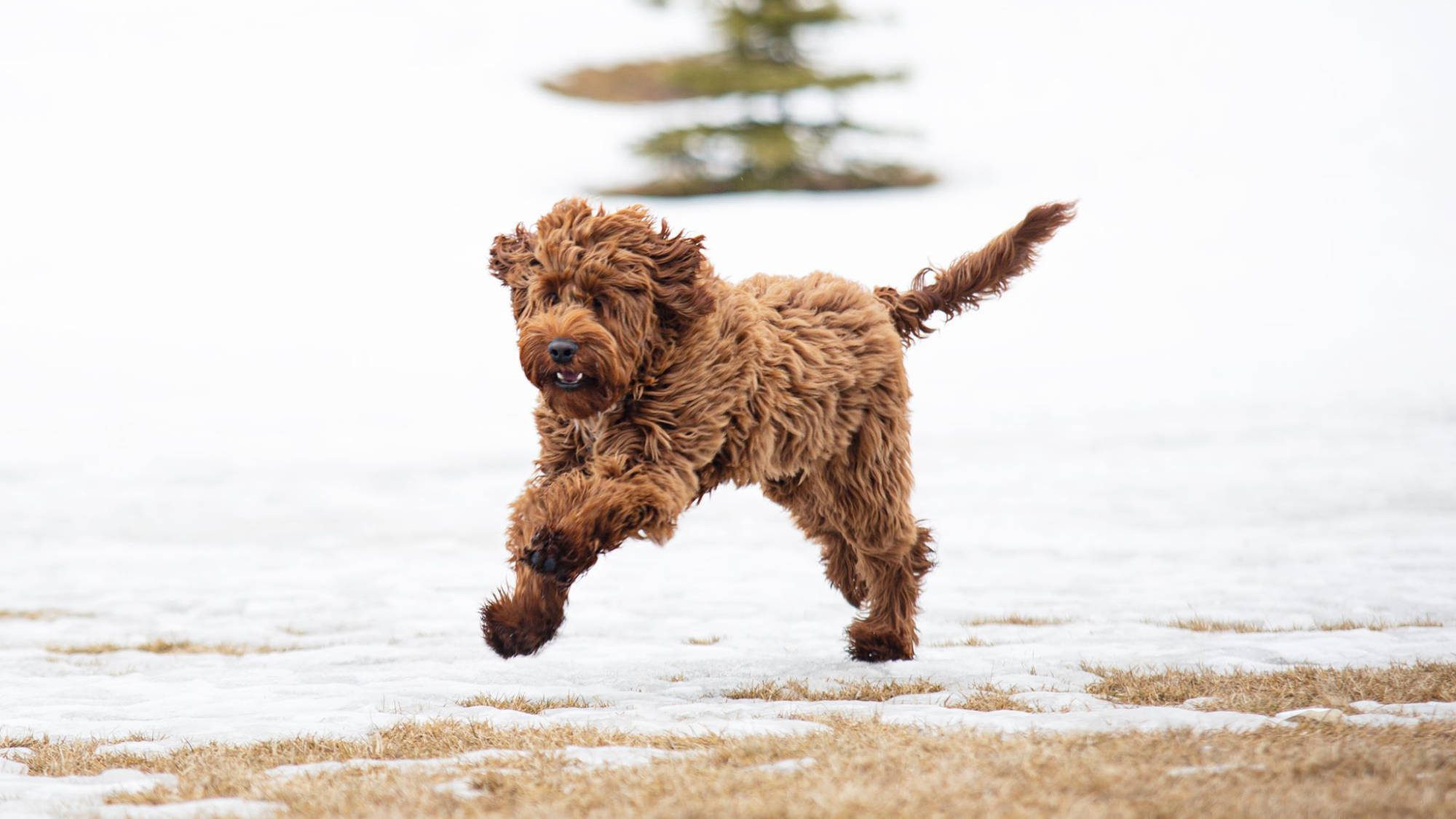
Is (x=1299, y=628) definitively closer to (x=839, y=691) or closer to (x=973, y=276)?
(x=973, y=276)

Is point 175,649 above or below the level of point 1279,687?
above

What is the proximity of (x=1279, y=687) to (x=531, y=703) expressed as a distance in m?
2.73

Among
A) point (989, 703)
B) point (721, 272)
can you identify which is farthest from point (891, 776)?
point (721, 272)

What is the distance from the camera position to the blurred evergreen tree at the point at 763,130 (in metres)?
26.6

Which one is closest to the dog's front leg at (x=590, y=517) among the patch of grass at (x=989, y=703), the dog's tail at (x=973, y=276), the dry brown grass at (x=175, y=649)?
the patch of grass at (x=989, y=703)

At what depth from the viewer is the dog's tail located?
6.28 meters

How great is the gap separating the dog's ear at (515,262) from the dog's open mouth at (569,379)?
1.41ft

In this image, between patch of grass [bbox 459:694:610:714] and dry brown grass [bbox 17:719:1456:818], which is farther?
patch of grass [bbox 459:694:610:714]

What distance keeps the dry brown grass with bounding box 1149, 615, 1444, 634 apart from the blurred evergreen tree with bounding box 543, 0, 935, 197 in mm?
19869

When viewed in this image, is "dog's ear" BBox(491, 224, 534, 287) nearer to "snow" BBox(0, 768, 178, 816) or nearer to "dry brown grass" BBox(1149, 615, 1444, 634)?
"snow" BBox(0, 768, 178, 816)

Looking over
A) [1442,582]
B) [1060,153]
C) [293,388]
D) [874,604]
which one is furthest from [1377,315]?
[874,604]

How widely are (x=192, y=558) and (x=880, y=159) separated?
65.5 feet

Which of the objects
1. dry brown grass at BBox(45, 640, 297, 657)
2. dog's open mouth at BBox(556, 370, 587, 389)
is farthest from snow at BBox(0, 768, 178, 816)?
dry brown grass at BBox(45, 640, 297, 657)

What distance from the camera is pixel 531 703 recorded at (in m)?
4.94
